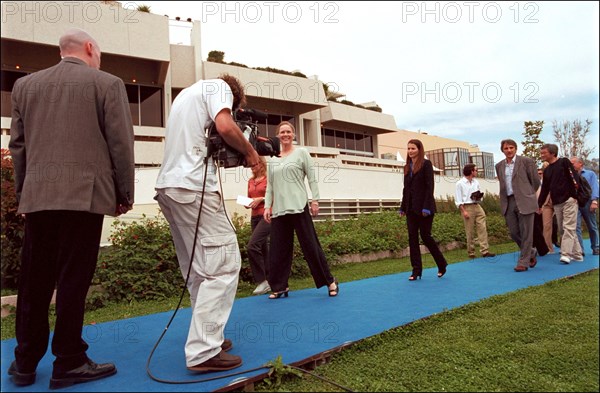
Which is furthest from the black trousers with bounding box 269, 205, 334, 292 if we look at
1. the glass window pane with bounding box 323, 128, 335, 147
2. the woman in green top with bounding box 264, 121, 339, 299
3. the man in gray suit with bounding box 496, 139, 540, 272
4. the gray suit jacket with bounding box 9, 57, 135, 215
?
the glass window pane with bounding box 323, 128, 335, 147

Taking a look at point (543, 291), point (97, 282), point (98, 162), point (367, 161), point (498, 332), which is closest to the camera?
point (98, 162)

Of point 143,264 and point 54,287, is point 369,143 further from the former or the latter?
point 54,287

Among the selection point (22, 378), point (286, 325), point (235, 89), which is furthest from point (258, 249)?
point (22, 378)

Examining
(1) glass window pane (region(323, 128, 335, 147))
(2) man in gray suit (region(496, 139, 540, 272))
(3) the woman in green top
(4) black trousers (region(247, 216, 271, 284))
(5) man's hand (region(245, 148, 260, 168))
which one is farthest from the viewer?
(1) glass window pane (region(323, 128, 335, 147))

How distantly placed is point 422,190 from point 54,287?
4.80 metres

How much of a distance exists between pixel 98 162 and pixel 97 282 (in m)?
3.36

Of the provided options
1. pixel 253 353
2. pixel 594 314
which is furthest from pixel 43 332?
pixel 594 314

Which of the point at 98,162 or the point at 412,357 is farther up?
the point at 98,162

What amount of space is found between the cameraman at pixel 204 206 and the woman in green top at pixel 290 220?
6.79 ft

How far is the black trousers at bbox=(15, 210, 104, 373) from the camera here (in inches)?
102

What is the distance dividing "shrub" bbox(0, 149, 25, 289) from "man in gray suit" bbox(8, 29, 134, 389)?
3.46 m

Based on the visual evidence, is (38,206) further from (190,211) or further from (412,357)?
(412,357)

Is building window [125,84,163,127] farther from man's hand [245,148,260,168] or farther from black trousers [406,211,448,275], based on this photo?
man's hand [245,148,260,168]

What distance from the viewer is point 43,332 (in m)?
2.63
